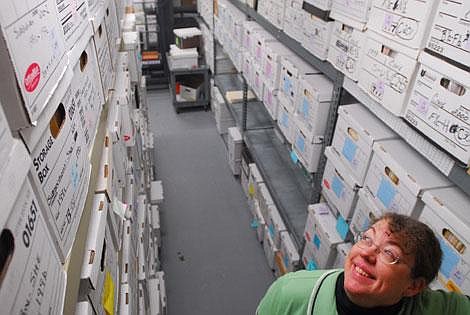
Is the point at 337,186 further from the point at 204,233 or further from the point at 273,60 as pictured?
the point at 204,233

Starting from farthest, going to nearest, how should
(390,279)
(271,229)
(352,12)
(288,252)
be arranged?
(271,229) → (288,252) → (352,12) → (390,279)

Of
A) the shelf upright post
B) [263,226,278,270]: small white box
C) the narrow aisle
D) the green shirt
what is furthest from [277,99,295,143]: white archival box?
the narrow aisle

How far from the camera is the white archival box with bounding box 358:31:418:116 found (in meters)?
1.01

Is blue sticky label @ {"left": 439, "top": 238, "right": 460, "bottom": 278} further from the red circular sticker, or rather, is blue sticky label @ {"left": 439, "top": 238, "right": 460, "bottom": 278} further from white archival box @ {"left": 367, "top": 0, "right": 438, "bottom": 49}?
the red circular sticker

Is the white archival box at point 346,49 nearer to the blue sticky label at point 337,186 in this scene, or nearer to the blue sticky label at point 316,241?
the blue sticky label at point 337,186

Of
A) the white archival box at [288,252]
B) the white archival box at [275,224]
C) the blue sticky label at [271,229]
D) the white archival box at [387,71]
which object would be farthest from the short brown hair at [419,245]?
the blue sticky label at [271,229]

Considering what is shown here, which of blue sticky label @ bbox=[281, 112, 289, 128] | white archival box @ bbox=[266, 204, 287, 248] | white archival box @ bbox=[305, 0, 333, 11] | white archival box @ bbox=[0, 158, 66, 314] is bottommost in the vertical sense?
white archival box @ bbox=[266, 204, 287, 248]

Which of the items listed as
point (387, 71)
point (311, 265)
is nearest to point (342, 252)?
point (311, 265)

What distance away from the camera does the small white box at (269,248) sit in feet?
8.21

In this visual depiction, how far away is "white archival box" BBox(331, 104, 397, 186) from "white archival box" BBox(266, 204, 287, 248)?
3.32ft

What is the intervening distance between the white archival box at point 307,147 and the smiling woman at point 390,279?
0.80 metres

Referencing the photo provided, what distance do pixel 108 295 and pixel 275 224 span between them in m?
1.63

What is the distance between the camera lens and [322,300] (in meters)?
0.99

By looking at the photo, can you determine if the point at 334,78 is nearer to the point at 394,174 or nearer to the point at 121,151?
the point at 394,174
